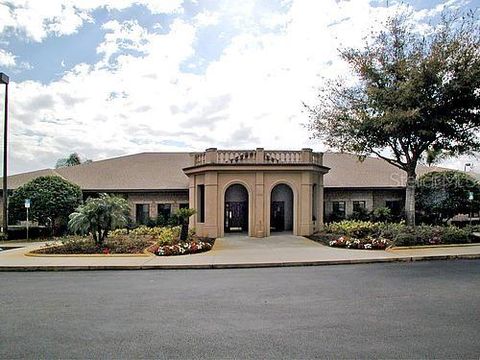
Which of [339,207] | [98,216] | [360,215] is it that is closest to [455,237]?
[360,215]

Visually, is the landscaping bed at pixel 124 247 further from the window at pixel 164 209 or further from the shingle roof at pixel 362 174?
the shingle roof at pixel 362 174

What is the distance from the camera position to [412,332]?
6.20m

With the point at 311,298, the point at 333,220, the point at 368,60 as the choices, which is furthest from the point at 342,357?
the point at 333,220

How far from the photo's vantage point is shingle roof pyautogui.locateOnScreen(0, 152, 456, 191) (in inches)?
1102

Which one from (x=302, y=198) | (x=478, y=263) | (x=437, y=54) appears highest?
(x=437, y=54)

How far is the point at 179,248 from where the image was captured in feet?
52.0

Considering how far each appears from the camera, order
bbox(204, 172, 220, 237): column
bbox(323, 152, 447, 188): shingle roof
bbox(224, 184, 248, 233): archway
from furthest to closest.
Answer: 1. bbox(323, 152, 447, 188): shingle roof
2. bbox(224, 184, 248, 233): archway
3. bbox(204, 172, 220, 237): column

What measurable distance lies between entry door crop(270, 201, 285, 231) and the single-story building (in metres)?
0.07

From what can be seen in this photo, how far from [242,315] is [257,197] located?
15.5 metres

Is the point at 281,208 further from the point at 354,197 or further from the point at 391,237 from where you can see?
the point at 391,237

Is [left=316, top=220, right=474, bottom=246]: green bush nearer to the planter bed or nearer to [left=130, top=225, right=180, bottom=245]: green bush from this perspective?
[left=130, top=225, right=180, bottom=245]: green bush

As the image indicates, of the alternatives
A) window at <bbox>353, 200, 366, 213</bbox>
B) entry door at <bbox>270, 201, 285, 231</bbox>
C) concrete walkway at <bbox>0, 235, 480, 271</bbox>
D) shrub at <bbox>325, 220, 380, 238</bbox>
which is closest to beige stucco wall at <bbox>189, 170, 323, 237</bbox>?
shrub at <bbox>325, 220, 380, 238</bbox>

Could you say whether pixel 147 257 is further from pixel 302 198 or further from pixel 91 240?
pixel 302 198

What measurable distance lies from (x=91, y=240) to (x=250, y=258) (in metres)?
7.56
